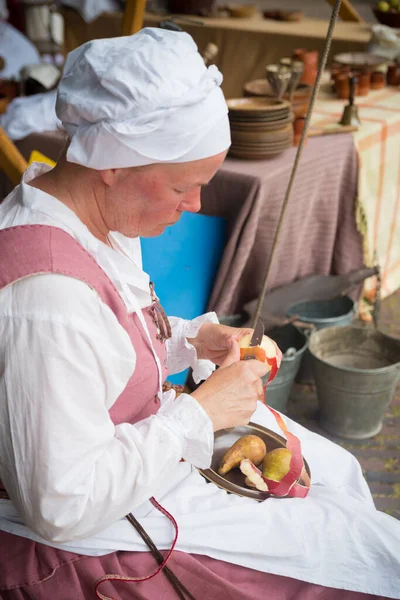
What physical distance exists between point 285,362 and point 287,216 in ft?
2.22

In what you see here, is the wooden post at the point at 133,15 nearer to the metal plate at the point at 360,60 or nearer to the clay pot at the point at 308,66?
the clay pot at the point at 308,66

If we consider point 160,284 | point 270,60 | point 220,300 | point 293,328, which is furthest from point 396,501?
point 270,60

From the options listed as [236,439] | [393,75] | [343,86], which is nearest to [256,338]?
[236,439]

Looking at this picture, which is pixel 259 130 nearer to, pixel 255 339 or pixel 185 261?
pixel 185 261

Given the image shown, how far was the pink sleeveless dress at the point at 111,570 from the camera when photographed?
112 cm

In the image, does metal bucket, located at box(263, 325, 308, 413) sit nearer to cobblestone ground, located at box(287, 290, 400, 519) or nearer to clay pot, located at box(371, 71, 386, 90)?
cobblestone ground, located at box(287, 290, 400, 519)

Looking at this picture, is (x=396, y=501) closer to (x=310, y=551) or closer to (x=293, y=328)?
(x=293, y=328)

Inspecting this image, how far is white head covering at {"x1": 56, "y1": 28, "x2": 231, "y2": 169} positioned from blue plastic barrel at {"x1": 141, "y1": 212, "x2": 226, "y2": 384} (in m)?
1.47

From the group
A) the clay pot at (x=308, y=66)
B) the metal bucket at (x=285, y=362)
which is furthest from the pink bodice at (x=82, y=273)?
the clay pot at (x=308, y=66)

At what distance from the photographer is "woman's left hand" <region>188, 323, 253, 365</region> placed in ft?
5.23

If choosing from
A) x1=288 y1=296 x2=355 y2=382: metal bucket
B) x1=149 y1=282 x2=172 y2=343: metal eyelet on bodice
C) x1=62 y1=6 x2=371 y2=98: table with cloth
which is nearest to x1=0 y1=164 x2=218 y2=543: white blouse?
x1=149 y1=282 x2=172 y2=343: metal eyelet on bodice

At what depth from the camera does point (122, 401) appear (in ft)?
4.07

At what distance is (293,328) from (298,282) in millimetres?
273

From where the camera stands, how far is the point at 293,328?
114 inches
